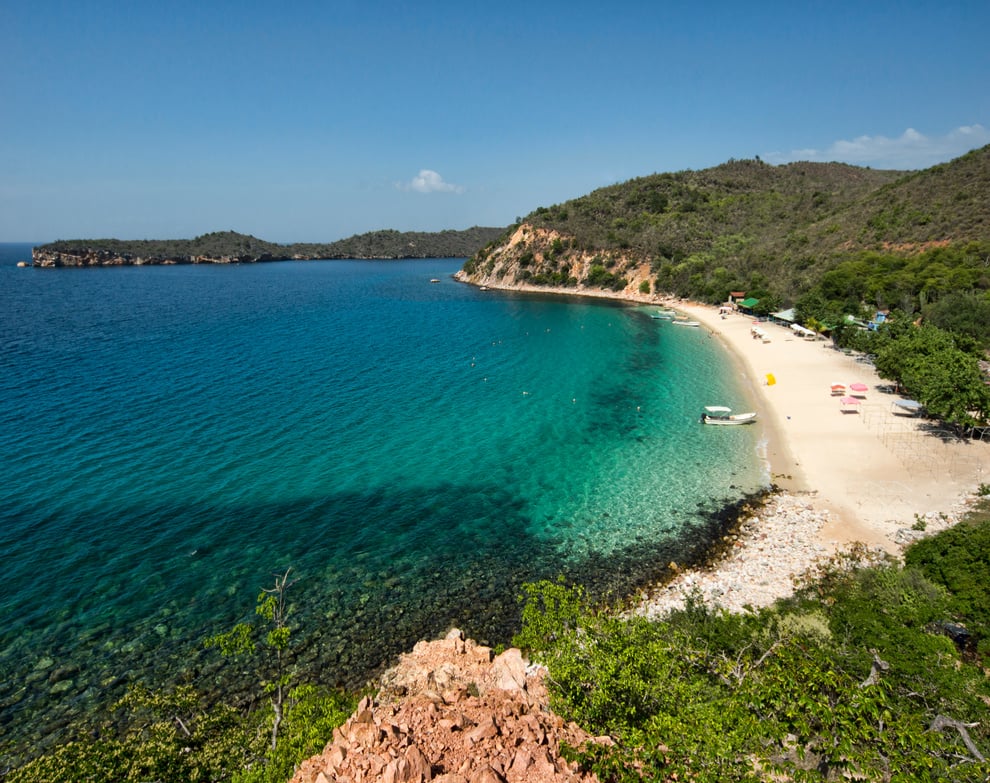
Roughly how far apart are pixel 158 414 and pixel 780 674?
46087 mm

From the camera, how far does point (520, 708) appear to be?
12.2m

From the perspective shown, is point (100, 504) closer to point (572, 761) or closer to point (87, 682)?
point (87, 682)

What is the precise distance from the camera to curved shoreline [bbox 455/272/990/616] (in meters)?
23.7

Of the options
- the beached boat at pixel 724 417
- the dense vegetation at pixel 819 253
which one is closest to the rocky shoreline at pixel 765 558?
the beached boat at pixel 724 417

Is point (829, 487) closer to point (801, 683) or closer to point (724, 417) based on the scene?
point (724, 417)

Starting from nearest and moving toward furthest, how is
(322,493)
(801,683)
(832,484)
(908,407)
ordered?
(801,683) < (322,493) < (832,484) < (908,407)

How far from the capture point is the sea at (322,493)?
2009 cm

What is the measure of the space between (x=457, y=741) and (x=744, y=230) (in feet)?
466

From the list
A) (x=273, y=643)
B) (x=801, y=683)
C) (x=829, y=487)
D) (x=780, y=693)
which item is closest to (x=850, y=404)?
(x=829, y=487)

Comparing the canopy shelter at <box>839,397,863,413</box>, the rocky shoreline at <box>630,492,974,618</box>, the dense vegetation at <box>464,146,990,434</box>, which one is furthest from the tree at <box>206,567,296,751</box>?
the canopy shelter at <box>839,397,863,413</box>

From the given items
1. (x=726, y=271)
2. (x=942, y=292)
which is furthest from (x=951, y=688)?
(x=726, y=271)

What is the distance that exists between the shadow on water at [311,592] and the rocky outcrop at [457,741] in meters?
7.01

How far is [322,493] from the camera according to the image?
99.6 ft

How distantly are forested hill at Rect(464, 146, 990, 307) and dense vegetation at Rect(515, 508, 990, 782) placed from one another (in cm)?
6354
